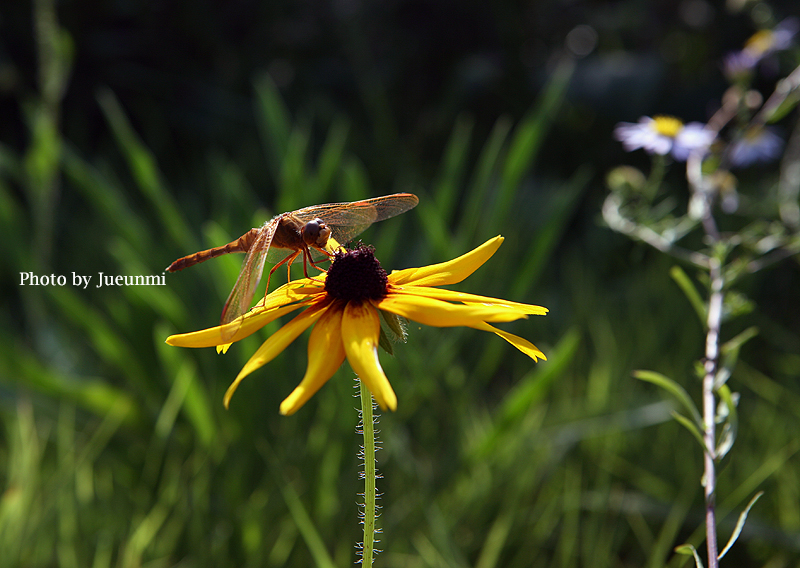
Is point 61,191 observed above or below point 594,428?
above

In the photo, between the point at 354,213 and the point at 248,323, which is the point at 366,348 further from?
the point at 354,213

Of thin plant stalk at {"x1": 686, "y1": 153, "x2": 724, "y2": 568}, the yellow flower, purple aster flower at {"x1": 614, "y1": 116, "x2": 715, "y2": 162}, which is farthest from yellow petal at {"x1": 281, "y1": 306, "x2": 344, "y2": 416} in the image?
purple aster flower at {"x1": 614, "y1": 116, "x2": 715, "y2": 162}

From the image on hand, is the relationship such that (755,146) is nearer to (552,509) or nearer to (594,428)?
(594,428)

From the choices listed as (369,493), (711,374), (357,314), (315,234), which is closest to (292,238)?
(315,234)

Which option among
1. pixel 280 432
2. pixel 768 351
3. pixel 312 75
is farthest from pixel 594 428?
pixel 312 75

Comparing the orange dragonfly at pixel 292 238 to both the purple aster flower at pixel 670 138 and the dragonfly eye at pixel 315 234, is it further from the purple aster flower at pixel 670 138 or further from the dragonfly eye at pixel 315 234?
the purple aster flower at pixel 670 138

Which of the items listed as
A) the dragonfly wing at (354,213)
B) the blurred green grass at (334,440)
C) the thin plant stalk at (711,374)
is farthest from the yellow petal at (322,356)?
the blurred green grass at (334,440)
